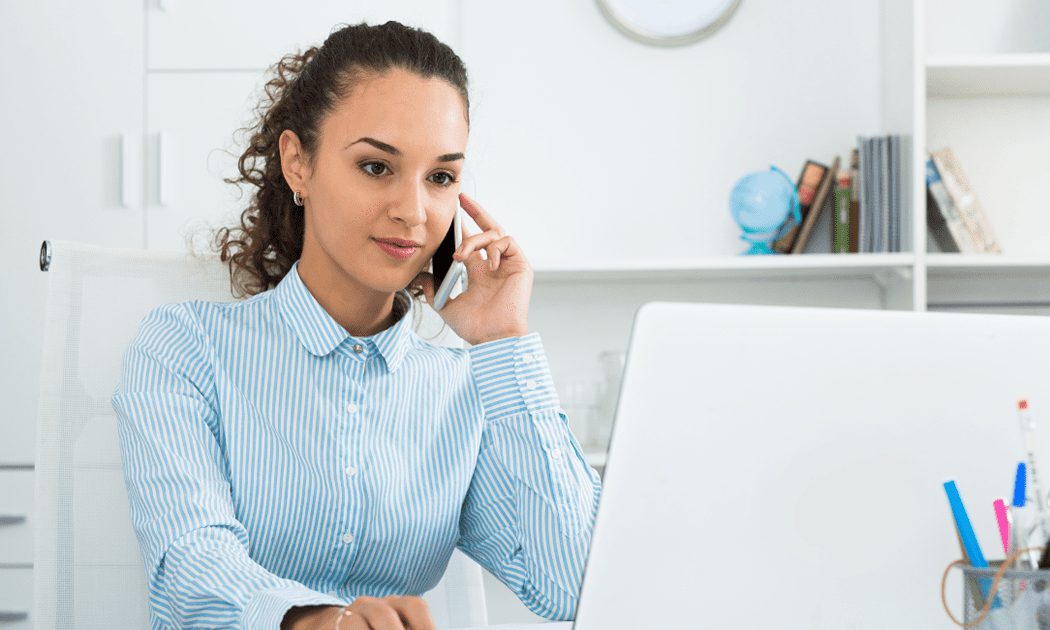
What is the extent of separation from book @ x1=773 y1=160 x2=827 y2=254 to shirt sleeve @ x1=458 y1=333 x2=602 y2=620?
131cm

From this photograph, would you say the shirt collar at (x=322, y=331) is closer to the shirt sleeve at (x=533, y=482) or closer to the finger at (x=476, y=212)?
the shirt sleeve at (x=533, y=482)

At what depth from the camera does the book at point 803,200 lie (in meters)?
2.45

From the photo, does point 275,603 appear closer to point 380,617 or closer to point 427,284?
point 380,617

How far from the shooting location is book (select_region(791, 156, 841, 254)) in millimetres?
2430

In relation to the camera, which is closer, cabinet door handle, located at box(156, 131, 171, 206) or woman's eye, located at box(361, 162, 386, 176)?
woman's eye, located at box(361, 162, 386, 176)

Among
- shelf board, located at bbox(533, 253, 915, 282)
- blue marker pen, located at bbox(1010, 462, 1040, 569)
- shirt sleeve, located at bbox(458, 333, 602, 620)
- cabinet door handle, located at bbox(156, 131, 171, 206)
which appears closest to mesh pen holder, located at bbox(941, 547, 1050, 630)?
blue marker pen, located at bbox(1010, 462, 1040, 569)

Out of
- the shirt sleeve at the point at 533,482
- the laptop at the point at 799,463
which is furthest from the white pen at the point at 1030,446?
the shirt sleeve at the point at 533,482

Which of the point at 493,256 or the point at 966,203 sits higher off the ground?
the point at 966,203

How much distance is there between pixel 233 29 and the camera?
7.79 ft

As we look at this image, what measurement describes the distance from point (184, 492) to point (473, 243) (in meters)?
0.49

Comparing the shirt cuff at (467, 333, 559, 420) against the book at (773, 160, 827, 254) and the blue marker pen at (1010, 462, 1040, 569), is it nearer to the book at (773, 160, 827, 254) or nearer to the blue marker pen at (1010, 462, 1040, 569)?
the blue marker pen at (1010, 462, 1040, 569)

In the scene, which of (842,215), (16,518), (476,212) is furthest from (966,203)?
(16,518)

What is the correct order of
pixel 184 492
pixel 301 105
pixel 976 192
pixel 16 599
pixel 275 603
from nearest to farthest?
pixel 275 603 < pixel 184 492 < pixel 301 105 < pixel 16 599 < pixel 976 192

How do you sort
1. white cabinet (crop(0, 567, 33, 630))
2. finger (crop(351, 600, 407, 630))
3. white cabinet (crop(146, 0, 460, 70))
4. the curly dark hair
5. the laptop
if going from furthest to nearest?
white cabinet (crop(146, 0, 460, 70)), white cabinet (crop(0, 567, 33, 630)), the curly dark hair, finger (crop(351, 600, 407, 630)), the laptop
